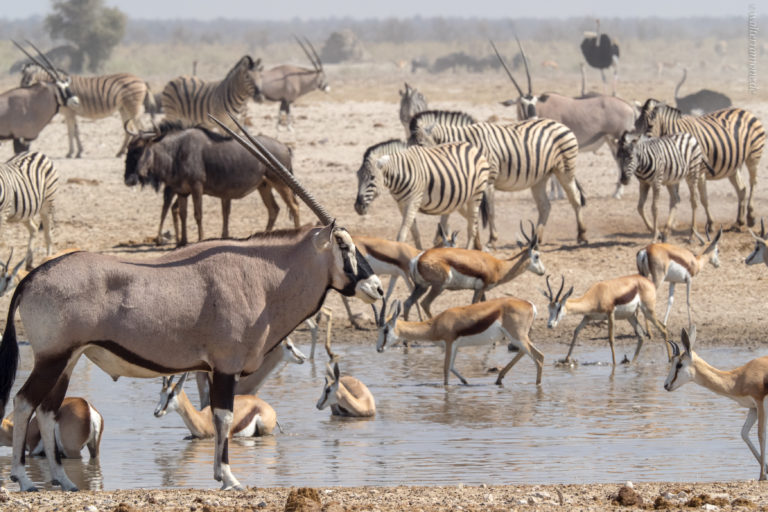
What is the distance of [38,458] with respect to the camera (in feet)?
27.4

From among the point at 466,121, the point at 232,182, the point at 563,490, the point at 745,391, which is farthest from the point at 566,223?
the point at 563,490

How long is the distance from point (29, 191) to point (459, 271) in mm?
5357

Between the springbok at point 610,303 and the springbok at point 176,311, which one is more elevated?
the springbok at point 176,311

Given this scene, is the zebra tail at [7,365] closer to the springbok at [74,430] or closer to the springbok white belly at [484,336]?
the springbok at [74,430]

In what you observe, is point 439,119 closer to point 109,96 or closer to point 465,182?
point 465,182

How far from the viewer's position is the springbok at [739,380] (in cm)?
811

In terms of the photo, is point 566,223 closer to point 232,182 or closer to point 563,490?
point 232,182

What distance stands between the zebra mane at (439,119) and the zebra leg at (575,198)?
161 centimetres

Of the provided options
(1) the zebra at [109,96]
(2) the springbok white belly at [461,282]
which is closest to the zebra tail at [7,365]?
(2) the springbok white belly at [461,282]

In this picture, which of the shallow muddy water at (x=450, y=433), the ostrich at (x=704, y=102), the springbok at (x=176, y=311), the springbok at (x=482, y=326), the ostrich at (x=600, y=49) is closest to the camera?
the springbok at (x=176, y=311)

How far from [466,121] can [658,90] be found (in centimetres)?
1893

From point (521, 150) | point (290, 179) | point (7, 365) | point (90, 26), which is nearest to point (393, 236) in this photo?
point (521, 150)

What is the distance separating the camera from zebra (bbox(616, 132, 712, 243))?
16.4 meters

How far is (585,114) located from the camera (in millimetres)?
20578
